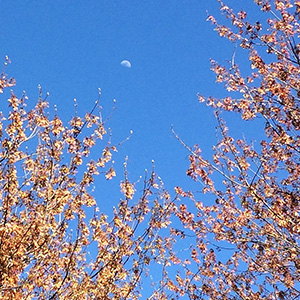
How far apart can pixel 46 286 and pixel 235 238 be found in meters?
3.26

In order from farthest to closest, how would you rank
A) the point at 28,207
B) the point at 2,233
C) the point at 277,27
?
the point at 277,27 < the point at 28,207 < the point at 2,233

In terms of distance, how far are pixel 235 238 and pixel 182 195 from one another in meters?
1.44

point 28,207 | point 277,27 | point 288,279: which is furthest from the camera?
point 277,27

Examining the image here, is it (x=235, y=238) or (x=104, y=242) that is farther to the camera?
(x=235, y=238)

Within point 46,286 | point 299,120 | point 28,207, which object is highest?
point 299,120

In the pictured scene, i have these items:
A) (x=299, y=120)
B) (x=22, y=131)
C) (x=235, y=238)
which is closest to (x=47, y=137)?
(x=22, y=131)

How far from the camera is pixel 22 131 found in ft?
23.6

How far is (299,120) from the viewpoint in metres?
7.62

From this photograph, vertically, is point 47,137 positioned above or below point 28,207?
above

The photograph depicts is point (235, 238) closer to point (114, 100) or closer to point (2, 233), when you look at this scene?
point (114, 100)

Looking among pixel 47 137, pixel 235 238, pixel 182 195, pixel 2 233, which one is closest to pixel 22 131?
pixel 47 137

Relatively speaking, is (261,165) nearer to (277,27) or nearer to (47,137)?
(277,27)

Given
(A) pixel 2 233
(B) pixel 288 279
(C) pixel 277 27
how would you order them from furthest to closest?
(C) pixel 277 27, (B) pixel 288 279, (A) pixel 2 233

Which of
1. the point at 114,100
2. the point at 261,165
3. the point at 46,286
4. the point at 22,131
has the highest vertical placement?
the point at 261,165
